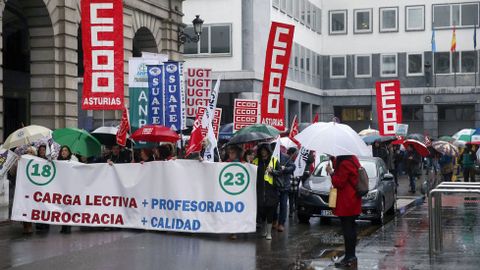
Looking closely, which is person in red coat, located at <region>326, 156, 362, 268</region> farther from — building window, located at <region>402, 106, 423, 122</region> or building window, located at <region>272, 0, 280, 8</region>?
building window, located at <region>402, 106, 423, 122</region>

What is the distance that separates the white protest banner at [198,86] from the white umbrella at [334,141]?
31.3 feet

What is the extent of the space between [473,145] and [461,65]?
25.2 meters

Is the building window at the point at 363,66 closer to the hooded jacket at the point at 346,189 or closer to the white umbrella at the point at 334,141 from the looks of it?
the white umbrella at the point at 334,141

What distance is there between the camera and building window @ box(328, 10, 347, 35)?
56281 mm

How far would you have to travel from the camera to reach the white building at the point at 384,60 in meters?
53.4

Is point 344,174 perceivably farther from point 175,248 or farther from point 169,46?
point 169,46

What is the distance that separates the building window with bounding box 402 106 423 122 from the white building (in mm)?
49

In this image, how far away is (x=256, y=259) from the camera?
39.4ft

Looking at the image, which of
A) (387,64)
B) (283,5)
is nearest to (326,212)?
(283,5)

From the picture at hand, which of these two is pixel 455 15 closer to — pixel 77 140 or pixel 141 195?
pixel 77 140

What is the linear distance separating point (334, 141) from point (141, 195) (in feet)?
15.1

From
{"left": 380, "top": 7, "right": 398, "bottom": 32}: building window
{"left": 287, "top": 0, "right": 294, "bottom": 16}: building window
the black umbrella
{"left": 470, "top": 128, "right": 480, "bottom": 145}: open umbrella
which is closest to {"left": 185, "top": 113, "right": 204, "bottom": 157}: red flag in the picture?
the black umbrella

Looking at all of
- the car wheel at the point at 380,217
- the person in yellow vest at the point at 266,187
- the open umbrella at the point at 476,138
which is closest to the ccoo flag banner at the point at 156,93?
the person in yellow vest at the point at 266,187

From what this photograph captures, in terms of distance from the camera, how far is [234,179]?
14406 mm
